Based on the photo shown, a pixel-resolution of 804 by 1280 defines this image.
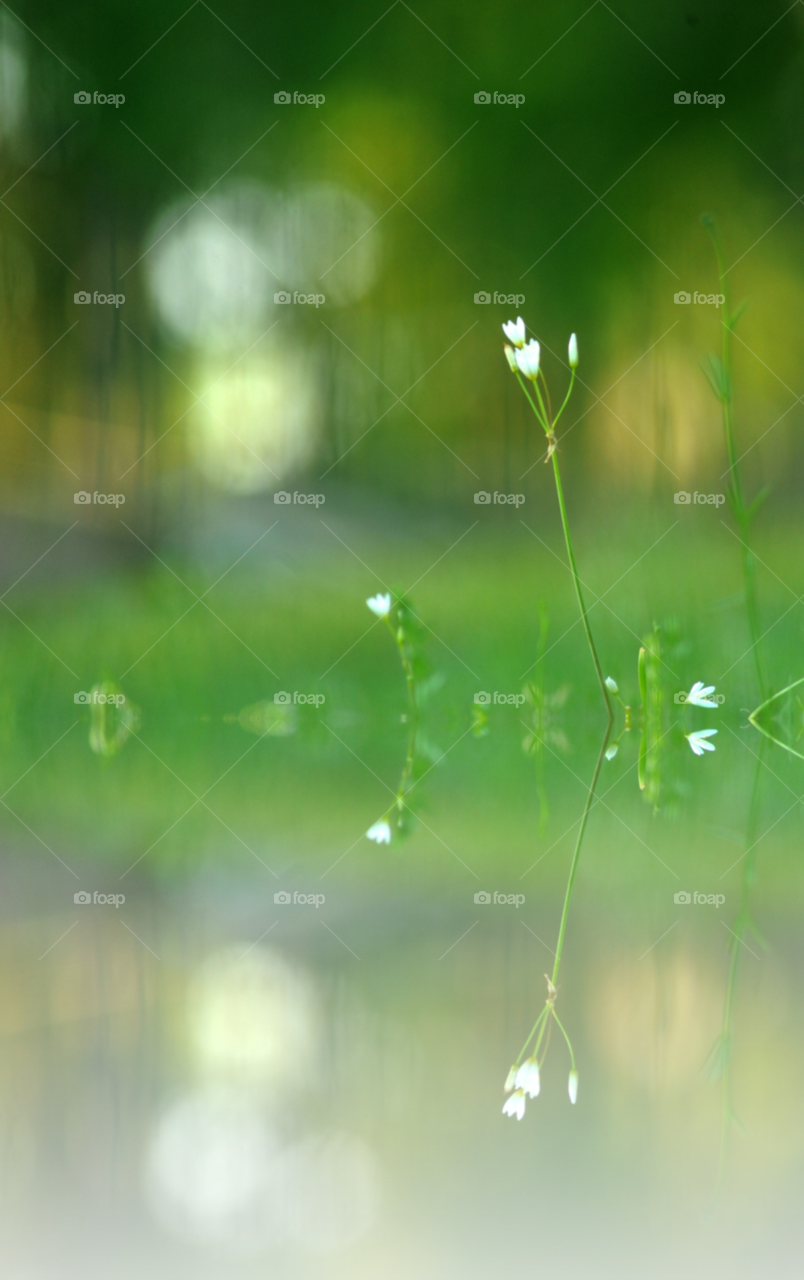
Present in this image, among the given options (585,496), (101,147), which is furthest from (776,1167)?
(101,147)

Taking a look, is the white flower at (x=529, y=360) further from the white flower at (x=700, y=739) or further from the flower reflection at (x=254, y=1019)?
the flower reflection at (x=254, y=1019)

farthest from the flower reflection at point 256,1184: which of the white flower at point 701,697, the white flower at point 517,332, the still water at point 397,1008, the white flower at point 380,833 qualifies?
the white flower at point 701,697

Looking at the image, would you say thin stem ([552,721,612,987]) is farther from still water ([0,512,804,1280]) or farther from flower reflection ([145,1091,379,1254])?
flower reflection ([145,1091,379,1254])

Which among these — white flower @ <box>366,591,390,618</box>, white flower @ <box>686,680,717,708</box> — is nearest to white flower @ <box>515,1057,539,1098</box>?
white flower @ <box>686,680,717,708</box>

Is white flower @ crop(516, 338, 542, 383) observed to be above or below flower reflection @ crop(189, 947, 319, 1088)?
above

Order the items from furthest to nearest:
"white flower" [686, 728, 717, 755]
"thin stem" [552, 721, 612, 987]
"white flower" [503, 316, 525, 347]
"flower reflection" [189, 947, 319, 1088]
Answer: "white flower" [686, 728, 717, 755], "white flower" [503, 316, 525, 347], "thin stem" [552, 721, 612, 987], "flower reflection" [189, 947, 319, 1088]

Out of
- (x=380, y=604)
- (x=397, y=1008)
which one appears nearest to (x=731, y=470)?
(x=380, y=604)
